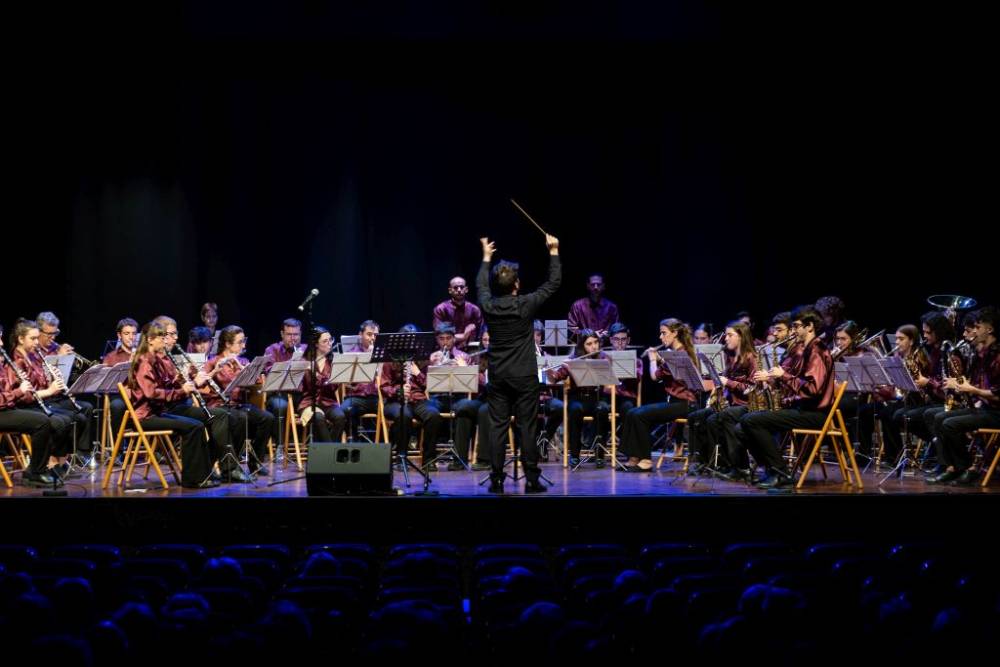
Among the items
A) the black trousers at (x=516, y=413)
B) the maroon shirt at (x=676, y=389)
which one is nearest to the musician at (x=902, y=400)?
the maroon shirt at (x=676, y=389)

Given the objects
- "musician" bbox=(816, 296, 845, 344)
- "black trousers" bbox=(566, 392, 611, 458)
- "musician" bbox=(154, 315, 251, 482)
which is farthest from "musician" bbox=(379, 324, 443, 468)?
"musician" bbox=(816, 296, 845, 344)

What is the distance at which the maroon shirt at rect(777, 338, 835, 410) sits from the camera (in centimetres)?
788

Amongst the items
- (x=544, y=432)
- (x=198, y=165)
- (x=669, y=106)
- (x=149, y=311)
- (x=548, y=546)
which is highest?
(x=669, y=106)

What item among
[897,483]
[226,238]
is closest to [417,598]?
[897,483]

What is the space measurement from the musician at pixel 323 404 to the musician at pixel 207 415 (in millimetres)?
1261

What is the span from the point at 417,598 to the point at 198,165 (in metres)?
10.4

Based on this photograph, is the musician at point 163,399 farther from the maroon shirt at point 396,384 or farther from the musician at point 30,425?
the maroon shirt at point 396,384

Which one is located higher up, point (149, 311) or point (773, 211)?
point (773, 211)

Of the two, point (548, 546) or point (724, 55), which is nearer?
point (548, 546)

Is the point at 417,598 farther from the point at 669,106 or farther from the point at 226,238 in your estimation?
the point at 669,106

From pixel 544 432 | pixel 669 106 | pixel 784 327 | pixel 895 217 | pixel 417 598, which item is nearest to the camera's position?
pixel 417 598

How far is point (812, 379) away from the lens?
25.9 feet

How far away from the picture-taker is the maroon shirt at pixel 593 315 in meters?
12.8

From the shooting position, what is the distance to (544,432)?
10.8m
